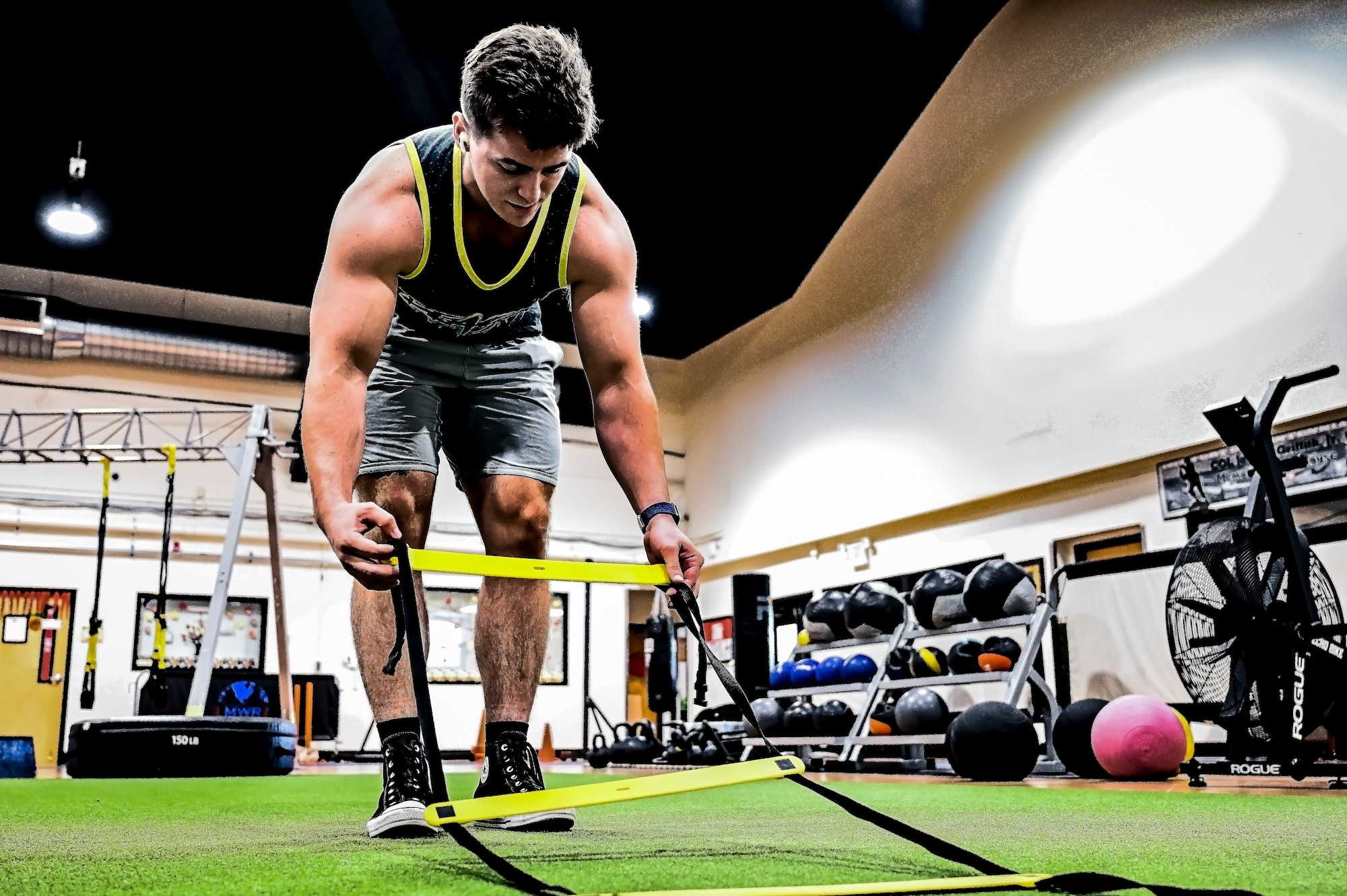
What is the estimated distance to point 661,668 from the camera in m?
8.19

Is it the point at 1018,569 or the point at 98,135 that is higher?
the point at 98,135

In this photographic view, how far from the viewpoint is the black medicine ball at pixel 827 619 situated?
729 cm

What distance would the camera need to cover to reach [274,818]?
208 cm

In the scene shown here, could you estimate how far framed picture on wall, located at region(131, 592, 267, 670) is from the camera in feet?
32.3

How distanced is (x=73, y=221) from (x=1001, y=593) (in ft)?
23.5

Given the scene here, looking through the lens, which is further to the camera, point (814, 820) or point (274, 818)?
point (274, 818)

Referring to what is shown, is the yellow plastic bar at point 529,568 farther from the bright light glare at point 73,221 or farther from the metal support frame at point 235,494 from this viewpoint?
the bright light glare at point 73,221

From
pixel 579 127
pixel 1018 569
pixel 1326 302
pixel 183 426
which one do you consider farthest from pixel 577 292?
pixel 183 426

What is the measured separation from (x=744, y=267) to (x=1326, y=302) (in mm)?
4913

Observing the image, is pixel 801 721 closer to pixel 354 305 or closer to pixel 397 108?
pixel 397 108

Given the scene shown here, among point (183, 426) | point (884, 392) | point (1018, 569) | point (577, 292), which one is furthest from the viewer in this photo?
point (183, 426)

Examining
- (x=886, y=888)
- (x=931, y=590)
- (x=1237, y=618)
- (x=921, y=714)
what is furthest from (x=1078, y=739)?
(x=886, y=888)

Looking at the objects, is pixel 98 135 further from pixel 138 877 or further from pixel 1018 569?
pixel 138 877

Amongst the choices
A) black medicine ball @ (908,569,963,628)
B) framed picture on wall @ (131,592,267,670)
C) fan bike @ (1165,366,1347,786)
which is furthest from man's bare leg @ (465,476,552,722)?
framed picture on wall @ (131,592,267,670)
